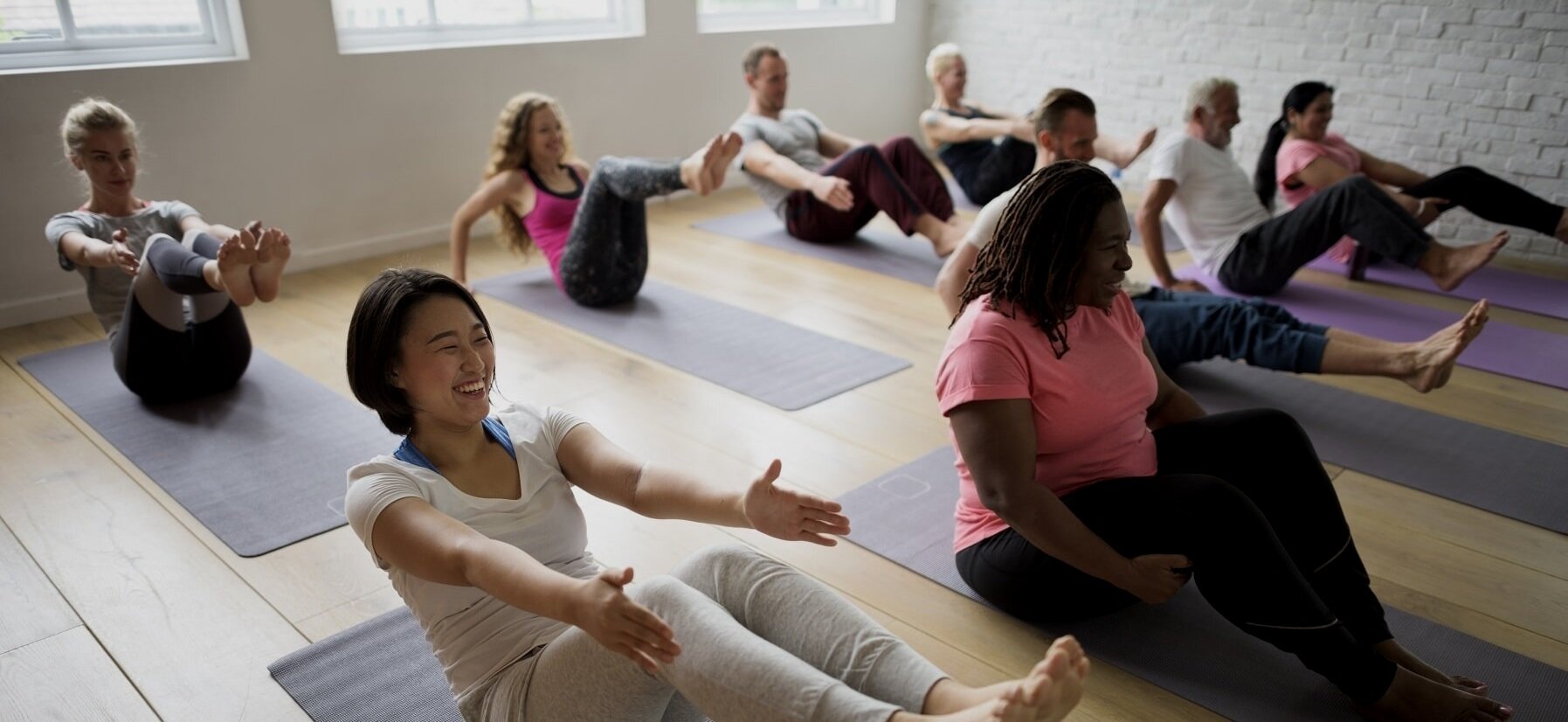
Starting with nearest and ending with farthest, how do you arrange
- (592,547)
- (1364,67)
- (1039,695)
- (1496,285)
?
(1039,695)
(592,547)
(1496,285)
(1364,67)

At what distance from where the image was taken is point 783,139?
4.92 metres

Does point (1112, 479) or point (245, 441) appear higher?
point (1112, 479)

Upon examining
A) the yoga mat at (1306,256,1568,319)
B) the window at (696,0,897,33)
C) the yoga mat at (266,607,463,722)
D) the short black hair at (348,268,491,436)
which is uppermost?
the window at (696,0,897,33)

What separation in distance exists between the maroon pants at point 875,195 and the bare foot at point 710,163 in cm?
108

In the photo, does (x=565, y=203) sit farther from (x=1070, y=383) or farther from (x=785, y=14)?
(x=785, y=14)

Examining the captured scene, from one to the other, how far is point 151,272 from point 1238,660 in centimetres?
280

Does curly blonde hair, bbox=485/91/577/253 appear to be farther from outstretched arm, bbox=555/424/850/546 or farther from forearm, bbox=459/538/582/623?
forearm, bbox=459/538/582/623

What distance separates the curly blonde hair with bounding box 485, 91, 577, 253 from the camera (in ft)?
12.9

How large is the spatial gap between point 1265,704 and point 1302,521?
1.03ft

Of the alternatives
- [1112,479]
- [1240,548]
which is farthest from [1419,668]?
[1112,479]

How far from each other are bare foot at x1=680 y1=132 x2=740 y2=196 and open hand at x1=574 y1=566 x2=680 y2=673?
2478 mm

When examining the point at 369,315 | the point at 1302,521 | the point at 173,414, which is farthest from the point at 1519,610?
the point at 173,414

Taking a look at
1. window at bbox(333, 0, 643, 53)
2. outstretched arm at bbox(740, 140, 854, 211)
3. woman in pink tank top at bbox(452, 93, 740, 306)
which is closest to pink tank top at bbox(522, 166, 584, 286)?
woman in pink tank top at bbox(452, 93, 740, 306)

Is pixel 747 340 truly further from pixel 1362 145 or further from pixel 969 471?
pixel 1362 145
